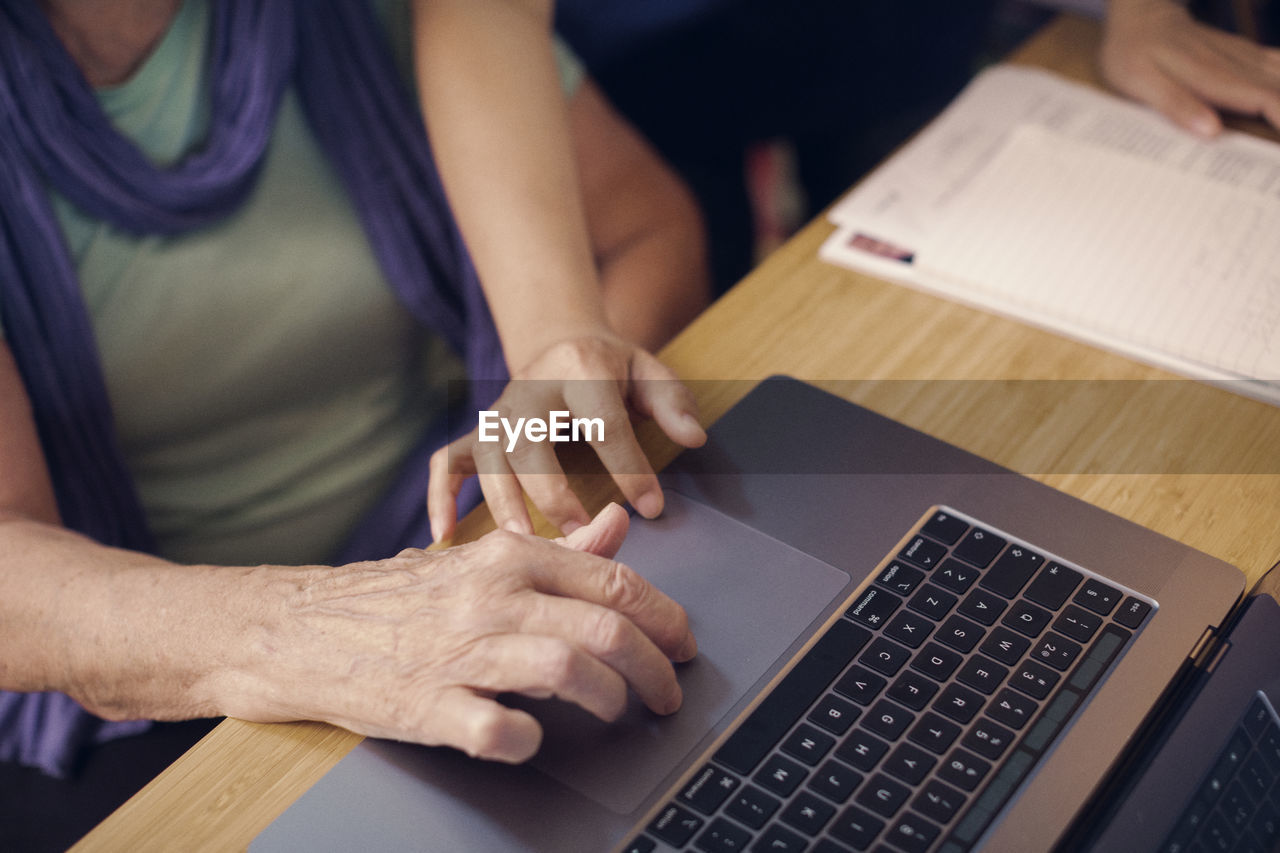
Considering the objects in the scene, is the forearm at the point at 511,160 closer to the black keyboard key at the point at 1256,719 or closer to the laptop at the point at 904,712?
the laptop at the point at 904,712

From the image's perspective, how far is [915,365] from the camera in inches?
29.8

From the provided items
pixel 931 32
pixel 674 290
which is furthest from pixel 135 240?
pixel 931 32

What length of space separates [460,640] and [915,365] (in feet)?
1.33

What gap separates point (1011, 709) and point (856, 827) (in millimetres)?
110

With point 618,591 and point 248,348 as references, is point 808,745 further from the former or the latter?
point 248,348

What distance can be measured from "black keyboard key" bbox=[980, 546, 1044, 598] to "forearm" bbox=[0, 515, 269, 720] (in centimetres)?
42

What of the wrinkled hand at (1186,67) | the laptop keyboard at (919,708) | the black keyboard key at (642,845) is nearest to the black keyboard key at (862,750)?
Answer: the laptop keyboard at (919,708)

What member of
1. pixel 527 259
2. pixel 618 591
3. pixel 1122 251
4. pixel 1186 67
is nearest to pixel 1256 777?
pixel 618 591

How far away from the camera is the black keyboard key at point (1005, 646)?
1.82 ft

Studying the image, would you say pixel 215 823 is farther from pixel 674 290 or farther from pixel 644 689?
pixel 674 290

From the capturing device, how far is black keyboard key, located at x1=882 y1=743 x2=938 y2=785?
1.67ft

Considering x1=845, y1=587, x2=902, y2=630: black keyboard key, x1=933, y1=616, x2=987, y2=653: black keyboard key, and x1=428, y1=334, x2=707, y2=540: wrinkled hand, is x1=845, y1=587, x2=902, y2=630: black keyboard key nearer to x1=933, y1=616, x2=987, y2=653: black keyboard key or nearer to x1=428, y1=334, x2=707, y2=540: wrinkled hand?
x1=933, y1=616, x2=987, y2=653: black keyboard key

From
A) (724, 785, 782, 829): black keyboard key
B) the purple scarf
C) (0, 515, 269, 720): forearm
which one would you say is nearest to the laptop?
(724, 785, 782, 829): black keyboard key

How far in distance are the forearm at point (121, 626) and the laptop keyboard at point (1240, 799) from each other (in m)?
0.50
